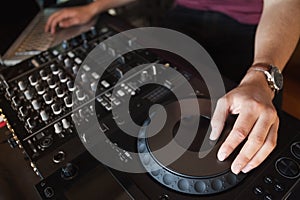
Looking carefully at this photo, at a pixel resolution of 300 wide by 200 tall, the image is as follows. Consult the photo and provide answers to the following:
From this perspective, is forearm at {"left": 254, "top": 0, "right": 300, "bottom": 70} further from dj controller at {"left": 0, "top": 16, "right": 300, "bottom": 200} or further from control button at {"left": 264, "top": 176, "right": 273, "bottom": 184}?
control button at {"left": 264, "top": 176, "right": 273, "bottom": 184}

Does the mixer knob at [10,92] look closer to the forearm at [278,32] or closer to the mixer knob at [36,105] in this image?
the mixer knob at [36,105]

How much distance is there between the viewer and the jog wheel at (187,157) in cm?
47

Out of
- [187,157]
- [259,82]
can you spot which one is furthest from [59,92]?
[259,82]

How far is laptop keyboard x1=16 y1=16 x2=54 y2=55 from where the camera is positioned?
0.88 metres

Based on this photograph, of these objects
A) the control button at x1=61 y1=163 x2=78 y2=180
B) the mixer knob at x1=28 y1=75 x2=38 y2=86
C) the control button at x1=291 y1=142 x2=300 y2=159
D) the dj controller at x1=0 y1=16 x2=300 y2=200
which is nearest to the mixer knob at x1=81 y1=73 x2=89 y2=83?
the dj controller at x1=0 y1=16 x2=300 y2=200

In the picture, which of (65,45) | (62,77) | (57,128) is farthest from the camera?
(65,45)

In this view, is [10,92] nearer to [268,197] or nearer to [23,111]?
[23,111]

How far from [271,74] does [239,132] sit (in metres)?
0.18

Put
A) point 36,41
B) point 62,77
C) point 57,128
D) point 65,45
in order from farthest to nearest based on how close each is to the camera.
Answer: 1. point 36,41
2. point 65,45
3. point 62,77
4. point 57,128

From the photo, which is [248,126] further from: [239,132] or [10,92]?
[10,92]

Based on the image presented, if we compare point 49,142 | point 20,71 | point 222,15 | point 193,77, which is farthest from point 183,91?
point 222,15

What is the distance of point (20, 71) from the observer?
736 millimetres

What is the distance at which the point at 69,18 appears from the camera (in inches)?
37.9

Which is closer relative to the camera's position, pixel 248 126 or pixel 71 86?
pixel 248 126
